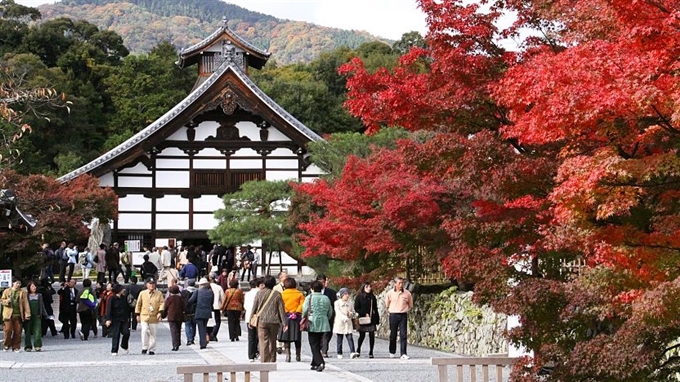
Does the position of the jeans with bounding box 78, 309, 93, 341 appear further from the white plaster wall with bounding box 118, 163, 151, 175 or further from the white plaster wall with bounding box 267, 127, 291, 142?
the white plaster wall with bounding box 267, 127, 291, 142

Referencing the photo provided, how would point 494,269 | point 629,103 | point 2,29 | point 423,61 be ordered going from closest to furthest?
point 629,103 → point 494,269 → point 423,61 → point 2,29

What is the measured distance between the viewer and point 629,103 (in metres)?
8.54

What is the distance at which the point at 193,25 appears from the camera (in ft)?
602

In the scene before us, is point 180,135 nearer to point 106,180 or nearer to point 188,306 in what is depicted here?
point 106,180

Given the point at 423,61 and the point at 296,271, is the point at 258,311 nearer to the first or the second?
the point at 423,61

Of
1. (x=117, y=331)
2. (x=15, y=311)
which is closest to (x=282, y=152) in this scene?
(x=15, y=311)

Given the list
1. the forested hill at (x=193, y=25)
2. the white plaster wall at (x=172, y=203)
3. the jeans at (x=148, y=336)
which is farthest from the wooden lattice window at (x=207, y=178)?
the forested hill at (x=193, y=25)

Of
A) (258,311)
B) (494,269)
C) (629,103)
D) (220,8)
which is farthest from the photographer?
(220,8)

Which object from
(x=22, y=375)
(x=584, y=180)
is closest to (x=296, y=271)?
(x=22, y=375)

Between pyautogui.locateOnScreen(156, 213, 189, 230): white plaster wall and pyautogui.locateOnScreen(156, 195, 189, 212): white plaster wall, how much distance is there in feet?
0.78

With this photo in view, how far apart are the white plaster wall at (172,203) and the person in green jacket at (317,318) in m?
24.7

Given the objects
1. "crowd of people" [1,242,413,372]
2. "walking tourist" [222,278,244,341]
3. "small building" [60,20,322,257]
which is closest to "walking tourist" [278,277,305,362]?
"crowd of people" [1,242,413,372]

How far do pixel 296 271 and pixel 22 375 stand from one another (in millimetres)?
24811

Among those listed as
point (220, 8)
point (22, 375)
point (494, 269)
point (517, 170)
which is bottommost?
point (22, 375)
